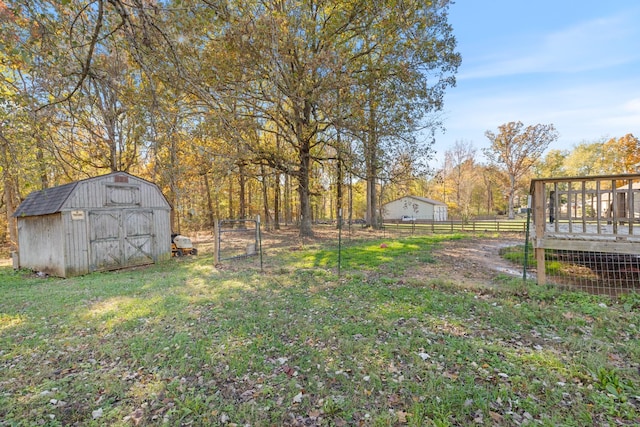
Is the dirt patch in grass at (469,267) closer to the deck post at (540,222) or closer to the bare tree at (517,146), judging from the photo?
the deck post at (540,222)

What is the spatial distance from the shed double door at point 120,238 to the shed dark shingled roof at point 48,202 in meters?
0.86

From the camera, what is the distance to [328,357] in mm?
3205

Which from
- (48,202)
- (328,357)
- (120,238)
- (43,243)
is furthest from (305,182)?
(328,357)

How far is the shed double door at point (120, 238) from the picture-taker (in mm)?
9430

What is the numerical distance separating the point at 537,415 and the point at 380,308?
8.39 feet

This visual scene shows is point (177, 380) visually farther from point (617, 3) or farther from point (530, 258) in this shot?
point (617, 3)

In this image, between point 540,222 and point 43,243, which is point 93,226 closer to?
point 43,243

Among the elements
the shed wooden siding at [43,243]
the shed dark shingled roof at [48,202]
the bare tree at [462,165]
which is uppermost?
the bare tree at [462,165]

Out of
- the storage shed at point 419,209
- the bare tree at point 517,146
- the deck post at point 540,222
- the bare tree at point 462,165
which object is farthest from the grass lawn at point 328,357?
the bare tree at point 462,165

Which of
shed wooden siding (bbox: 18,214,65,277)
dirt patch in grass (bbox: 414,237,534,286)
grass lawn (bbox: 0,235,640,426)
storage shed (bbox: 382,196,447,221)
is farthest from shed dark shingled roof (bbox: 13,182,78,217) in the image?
storage shed (bbox: 382,196,447,221)

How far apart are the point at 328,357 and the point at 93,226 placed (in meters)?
9.82

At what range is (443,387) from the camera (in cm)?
258

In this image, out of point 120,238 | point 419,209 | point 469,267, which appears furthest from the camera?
point 419,209

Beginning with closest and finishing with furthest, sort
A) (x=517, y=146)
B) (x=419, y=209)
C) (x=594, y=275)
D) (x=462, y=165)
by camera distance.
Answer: (x=594, y=275) < (x=517, y=146) < (x=419, y=209) < (x=462, y=165)
